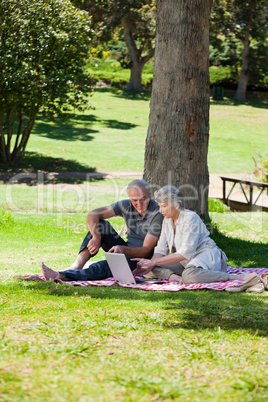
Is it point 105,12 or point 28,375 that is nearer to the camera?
point 28,375

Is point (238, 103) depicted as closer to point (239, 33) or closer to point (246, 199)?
point (239, 33)

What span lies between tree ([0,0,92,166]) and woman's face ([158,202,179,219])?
1168 cm

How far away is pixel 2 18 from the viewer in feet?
53.3

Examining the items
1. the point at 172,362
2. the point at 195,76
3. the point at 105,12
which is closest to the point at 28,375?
the point at 172,362

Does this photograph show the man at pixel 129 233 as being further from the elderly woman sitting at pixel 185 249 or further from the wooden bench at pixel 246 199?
the wooden bench at pixel 246 199

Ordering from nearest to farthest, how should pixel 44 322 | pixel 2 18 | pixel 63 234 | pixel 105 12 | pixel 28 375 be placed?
pixel 28 375
pixel 44 322
pixel 63 234
pixel 2 18
pixel 105 12

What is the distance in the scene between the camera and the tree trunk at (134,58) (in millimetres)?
35531

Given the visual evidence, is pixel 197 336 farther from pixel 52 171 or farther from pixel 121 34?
pixel 121 34

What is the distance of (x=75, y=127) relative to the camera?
27812 mm

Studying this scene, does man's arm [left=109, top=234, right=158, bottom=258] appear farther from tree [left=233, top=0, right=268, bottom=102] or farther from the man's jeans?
tree [left=233, top=0, right=268, bottom=102]

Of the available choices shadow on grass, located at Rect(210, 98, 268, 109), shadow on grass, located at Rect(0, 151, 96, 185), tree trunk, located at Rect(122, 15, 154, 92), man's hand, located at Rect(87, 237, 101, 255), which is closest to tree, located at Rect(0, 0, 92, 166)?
shadow on grass, located at Rect(0, 151, 96, 185)

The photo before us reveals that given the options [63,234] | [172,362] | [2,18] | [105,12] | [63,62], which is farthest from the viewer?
[105,12]

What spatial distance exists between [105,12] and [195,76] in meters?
24.7

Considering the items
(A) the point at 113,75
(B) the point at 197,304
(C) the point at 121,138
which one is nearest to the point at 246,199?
(B) the point at 197,304
